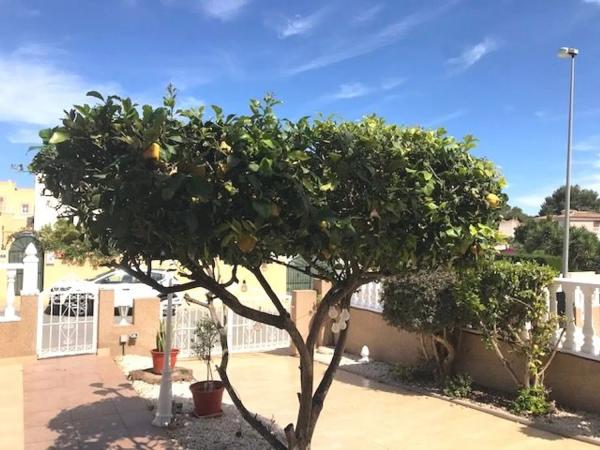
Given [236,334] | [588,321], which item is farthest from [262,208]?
[236,334]

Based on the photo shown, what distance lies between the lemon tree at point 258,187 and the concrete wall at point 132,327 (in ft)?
19.2

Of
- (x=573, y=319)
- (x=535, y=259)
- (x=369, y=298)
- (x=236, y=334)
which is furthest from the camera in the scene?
(x=535, y=259)

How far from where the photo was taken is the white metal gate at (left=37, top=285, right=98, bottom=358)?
8547 millimetres

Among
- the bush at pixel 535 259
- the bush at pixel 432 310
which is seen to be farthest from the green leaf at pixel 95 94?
the bush at pixel 432 310

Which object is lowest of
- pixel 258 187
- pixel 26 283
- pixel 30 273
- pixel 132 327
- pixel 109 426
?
pixel 109 426

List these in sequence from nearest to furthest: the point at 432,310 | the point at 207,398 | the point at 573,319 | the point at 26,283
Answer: the point at 207,398
the point at 573,319
the point at 432,310
the point at 26,283

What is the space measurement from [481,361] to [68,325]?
6.68 meters

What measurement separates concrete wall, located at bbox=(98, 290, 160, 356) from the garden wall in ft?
12.6

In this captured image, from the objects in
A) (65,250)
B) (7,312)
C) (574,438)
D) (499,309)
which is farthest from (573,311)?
(65,250)

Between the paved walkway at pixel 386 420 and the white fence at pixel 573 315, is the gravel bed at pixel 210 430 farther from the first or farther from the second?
the white fence at pixel 573 315

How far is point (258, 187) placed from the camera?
267cm

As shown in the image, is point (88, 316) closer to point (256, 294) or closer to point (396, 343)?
point (396, 343)

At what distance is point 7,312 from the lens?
27.6ft

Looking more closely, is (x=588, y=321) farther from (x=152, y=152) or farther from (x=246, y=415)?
(x=152, y=152)
